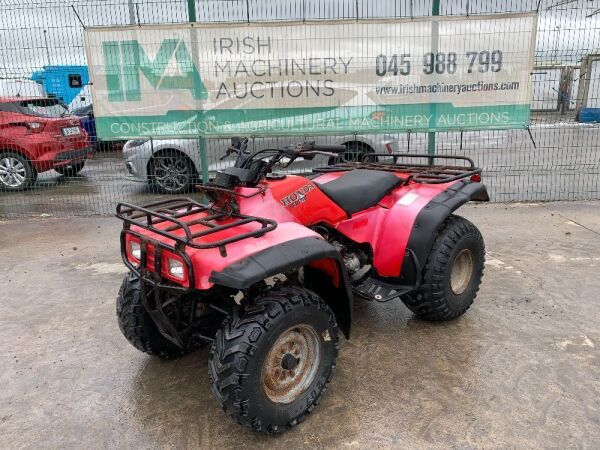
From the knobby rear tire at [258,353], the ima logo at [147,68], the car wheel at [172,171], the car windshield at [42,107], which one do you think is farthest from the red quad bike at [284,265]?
the car windshield at [42,107]

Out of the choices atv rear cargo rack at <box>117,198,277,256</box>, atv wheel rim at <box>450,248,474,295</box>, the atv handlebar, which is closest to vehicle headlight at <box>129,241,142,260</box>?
atv rear cargo rack at <box>117,198,277,256</box>

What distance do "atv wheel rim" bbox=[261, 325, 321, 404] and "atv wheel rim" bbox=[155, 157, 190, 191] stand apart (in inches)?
234

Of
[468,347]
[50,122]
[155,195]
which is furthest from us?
[50,122]

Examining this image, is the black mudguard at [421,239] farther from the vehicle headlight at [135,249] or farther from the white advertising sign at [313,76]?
the white advertising sign at [313,76]

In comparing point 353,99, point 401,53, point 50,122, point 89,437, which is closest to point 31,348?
point 89,437

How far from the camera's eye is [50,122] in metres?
9.21

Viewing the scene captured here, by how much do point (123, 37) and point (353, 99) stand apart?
299 cm

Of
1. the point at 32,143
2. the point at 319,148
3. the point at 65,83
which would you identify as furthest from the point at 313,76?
the point at 32,143

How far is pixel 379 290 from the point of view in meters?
3.48

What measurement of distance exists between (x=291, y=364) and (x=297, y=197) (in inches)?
39.0

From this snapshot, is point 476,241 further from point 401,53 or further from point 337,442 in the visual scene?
point 401,53

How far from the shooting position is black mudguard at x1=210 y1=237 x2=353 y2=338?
231 centimetres

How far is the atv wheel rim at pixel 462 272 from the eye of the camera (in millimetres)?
3895

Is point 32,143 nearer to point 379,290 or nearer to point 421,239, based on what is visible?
point 379,290
